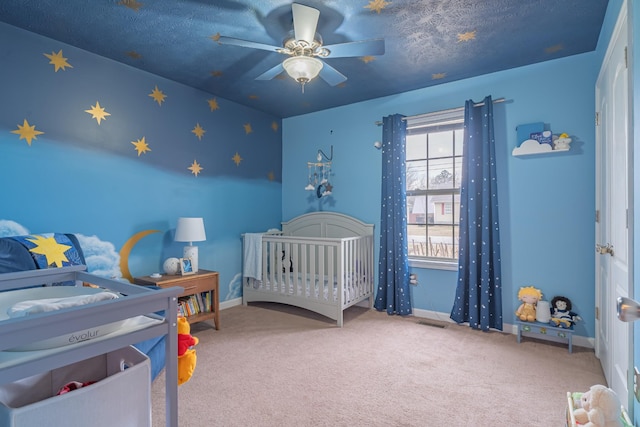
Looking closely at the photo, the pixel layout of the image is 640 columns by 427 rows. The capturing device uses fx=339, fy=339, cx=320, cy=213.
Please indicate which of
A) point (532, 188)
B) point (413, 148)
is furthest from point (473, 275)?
point (413, 148)

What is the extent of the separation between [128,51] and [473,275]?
131 inches

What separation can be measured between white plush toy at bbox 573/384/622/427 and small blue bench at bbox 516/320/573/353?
148cm

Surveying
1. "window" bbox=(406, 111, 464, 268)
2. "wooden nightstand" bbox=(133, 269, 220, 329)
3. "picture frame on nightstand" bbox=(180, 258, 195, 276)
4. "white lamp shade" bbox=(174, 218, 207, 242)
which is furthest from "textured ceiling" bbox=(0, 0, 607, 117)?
"wooden nightstand" bbox=(133, 269, 220, 329)

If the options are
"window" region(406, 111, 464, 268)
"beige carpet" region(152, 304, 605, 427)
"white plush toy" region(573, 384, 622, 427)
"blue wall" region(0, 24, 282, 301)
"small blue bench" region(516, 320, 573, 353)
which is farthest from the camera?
"window" region(406, 111, 464, 268)

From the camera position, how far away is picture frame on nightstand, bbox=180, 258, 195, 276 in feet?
9.59

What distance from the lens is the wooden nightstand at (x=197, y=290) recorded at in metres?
2.76

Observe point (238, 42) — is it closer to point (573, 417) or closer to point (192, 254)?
point (192, 254)

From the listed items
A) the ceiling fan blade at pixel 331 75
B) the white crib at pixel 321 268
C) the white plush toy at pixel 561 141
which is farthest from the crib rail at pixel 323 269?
the white plush toy at pixel 561 141

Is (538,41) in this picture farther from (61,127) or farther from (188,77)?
(61,127)

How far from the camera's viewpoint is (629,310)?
0.87 metres

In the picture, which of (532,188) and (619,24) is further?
(532,188)

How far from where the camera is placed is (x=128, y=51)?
260cm

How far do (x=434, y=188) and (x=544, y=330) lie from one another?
1.50m

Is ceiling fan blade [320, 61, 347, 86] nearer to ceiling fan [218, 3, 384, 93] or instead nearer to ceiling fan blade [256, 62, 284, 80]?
ceiling fan [218, 3, 384, 93]
